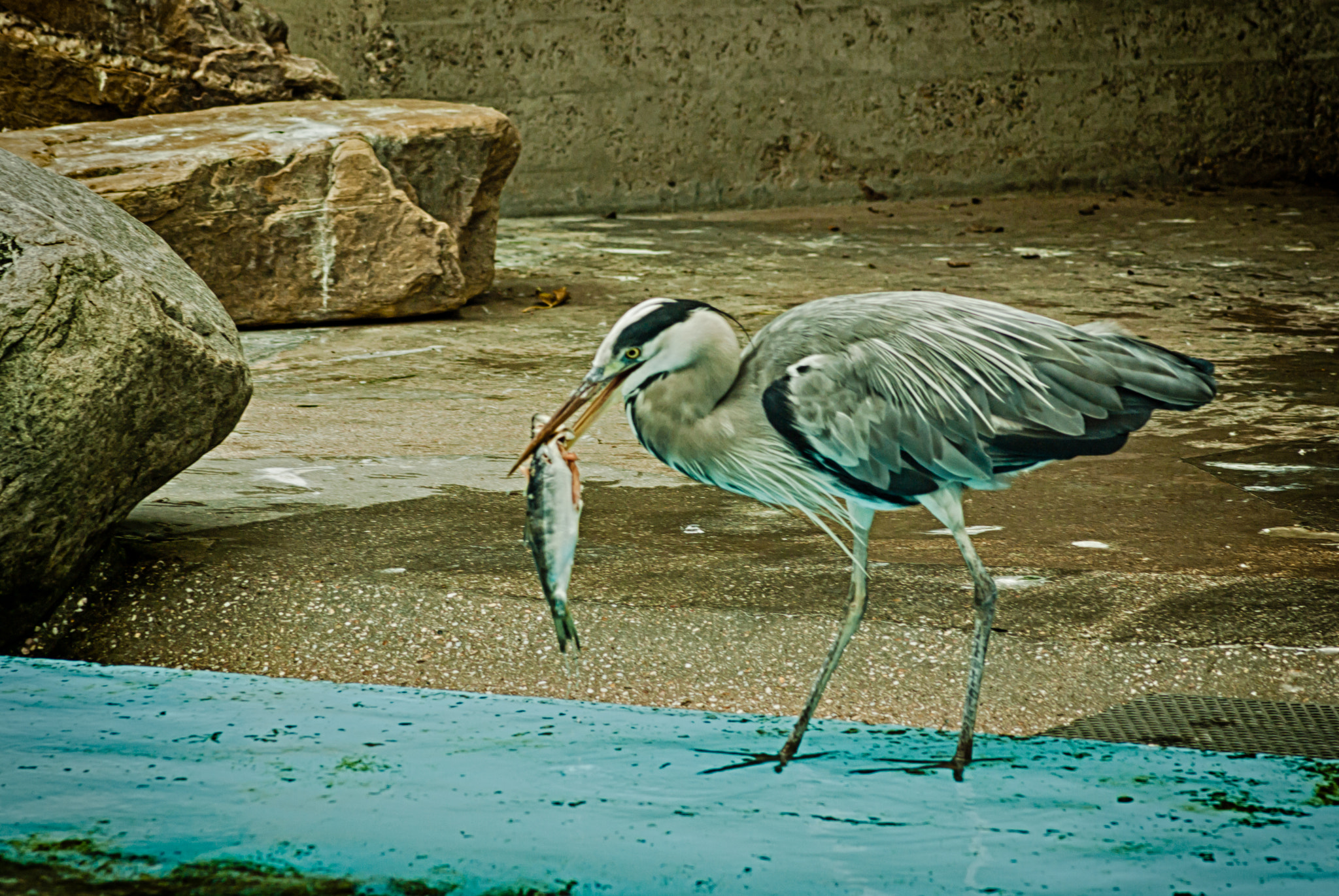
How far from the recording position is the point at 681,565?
3232mm

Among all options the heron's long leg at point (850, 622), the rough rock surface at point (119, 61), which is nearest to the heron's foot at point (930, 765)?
the heron's long leg at point (850, 622)

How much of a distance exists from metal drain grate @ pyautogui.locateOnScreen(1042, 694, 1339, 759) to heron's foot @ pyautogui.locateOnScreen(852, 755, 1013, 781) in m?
0.24

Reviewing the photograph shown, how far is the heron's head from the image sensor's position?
6.27 feet

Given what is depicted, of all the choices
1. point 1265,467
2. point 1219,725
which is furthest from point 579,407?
point 1265,467

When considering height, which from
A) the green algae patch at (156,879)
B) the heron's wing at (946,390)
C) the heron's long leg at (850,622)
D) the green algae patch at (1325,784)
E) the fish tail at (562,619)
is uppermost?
the heron's wing at (946,390)

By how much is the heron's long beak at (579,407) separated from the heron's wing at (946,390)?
0.27 metres

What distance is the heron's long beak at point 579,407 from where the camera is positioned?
1.92m

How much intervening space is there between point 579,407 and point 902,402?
55 cm

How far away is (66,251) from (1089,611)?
7.40 feet

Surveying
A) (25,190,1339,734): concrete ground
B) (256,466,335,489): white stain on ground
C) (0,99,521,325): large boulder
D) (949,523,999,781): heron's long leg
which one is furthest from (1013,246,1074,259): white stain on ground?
(949,523,999,781): heron's long leg

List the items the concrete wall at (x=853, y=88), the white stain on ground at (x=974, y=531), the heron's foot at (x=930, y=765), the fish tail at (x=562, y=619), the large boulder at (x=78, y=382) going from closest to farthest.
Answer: the fish tail at (x=562, y=619), the heron's foot at (x=930, y=765), the large boulder at (x=78, y=382), the white stain on ground at (x=974, y=531), the concrete wall at (x=853, y=88)

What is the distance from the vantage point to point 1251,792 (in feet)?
7.22

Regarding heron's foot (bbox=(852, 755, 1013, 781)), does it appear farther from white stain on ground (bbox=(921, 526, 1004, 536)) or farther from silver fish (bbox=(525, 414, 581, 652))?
white stain on ground (bbox=(921, 526, 1004, 536))

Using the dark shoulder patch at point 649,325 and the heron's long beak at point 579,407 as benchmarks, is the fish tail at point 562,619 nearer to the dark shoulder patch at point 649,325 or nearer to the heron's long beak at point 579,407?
the heron's long beak at point 579,407
